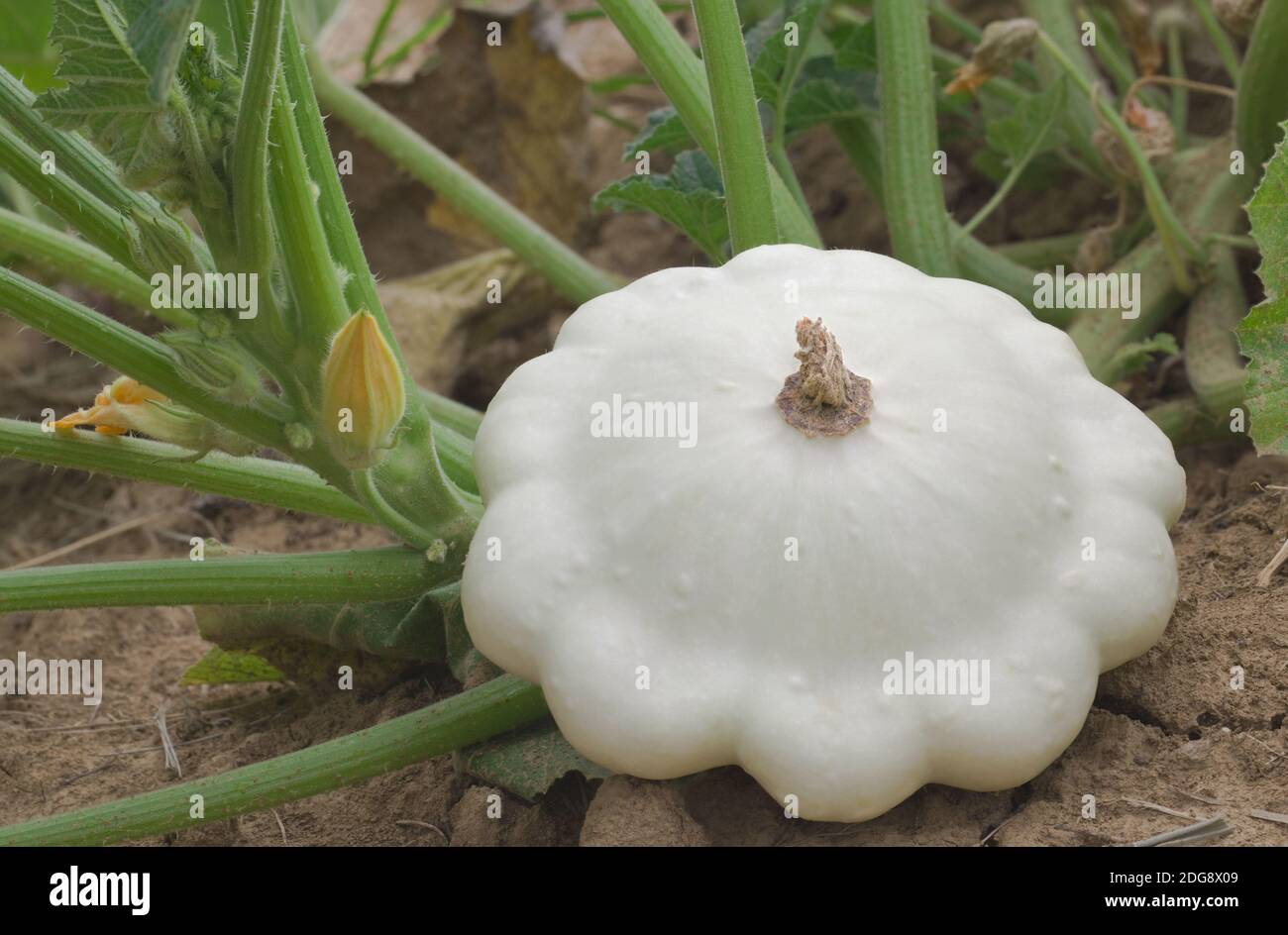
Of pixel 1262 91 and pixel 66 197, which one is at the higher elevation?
pixel 1262 91

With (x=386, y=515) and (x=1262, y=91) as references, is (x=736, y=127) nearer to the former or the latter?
(x=386, y=515)

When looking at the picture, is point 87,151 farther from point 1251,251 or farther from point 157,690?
point 1251,251

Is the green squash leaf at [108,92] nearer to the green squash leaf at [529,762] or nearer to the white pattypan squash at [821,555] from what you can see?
the white pattypan squash at [821,555]

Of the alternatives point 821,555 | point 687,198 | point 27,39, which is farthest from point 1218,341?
point 27,39

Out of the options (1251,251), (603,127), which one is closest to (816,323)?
(1251,251)

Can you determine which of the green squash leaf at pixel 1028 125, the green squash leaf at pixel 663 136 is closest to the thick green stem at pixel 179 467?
the green squash leaf at pixel 663 136

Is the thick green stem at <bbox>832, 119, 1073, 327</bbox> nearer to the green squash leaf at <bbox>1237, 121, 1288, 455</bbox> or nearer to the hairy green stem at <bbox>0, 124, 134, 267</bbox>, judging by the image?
the green squash leaf at <bbox>1237, 121, 1288, 455</bbox>
